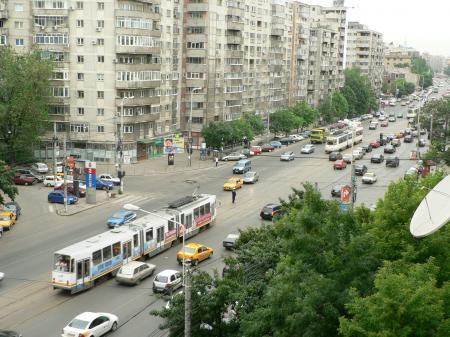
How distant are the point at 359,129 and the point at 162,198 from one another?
53.0 metres

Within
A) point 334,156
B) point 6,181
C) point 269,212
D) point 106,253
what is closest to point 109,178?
point 269,212

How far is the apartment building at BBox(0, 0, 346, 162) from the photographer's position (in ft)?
237

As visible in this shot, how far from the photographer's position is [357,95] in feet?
485

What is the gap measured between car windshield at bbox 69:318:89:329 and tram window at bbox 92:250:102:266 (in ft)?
23.2

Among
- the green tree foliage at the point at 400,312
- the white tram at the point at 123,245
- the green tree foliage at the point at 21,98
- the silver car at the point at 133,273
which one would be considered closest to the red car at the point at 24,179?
the green tree foliage at the point at 21,98

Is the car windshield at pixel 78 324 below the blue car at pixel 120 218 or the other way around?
the other way around

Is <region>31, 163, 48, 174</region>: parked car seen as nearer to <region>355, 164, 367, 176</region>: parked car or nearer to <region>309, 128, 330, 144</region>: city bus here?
<region>355, 164, 367, 176</region>: parked car

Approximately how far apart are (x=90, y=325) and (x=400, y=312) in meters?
15.1

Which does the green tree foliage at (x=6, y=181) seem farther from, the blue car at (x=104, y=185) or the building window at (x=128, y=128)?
the building window at (x=128, y=128)

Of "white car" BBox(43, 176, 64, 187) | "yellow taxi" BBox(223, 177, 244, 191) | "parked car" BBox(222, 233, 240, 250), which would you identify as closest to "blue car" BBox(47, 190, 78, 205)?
"white car" BBox(43, 176, 64, 187)

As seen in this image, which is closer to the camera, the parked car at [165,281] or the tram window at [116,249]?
the parked car at [165,281]

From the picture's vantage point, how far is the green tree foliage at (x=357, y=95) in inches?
5620

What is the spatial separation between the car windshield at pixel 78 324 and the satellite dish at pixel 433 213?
14.6 m

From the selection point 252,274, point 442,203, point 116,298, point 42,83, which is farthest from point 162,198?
point 442,203
